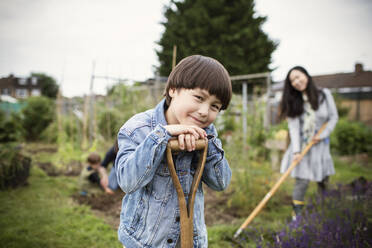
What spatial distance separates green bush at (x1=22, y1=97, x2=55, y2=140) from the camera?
35.5 feet

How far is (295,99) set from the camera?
3.46 meters

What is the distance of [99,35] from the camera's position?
544 centimetres

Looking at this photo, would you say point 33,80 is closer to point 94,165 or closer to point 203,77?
point 94,165

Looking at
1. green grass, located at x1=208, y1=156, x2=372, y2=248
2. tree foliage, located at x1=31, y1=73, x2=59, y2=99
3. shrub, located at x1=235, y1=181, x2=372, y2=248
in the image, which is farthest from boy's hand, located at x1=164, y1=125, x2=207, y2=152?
tree foliage, located at x1=31, y1=73, x2=59, y2=99

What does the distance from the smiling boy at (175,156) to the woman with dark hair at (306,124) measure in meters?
2.35

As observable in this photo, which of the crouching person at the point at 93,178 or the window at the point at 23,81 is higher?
the window at the point at 23,81

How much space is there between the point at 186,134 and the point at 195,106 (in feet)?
0.47

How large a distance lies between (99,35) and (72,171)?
3.25 meters

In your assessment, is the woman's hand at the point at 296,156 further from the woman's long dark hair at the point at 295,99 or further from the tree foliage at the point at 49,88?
the tree foliage at the point at 49,88

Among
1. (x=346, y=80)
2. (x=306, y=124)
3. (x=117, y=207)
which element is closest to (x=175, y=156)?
(x=306, y=124)

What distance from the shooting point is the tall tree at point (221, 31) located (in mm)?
14008

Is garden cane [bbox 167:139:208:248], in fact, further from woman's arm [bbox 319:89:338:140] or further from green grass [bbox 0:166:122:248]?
woman's arm [bbox 319:89:338:140]

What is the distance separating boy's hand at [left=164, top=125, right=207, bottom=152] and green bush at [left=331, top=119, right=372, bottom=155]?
754 cm

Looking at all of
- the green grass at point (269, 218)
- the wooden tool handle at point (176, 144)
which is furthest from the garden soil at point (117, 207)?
the wooden tool handle at point (176, 144)
